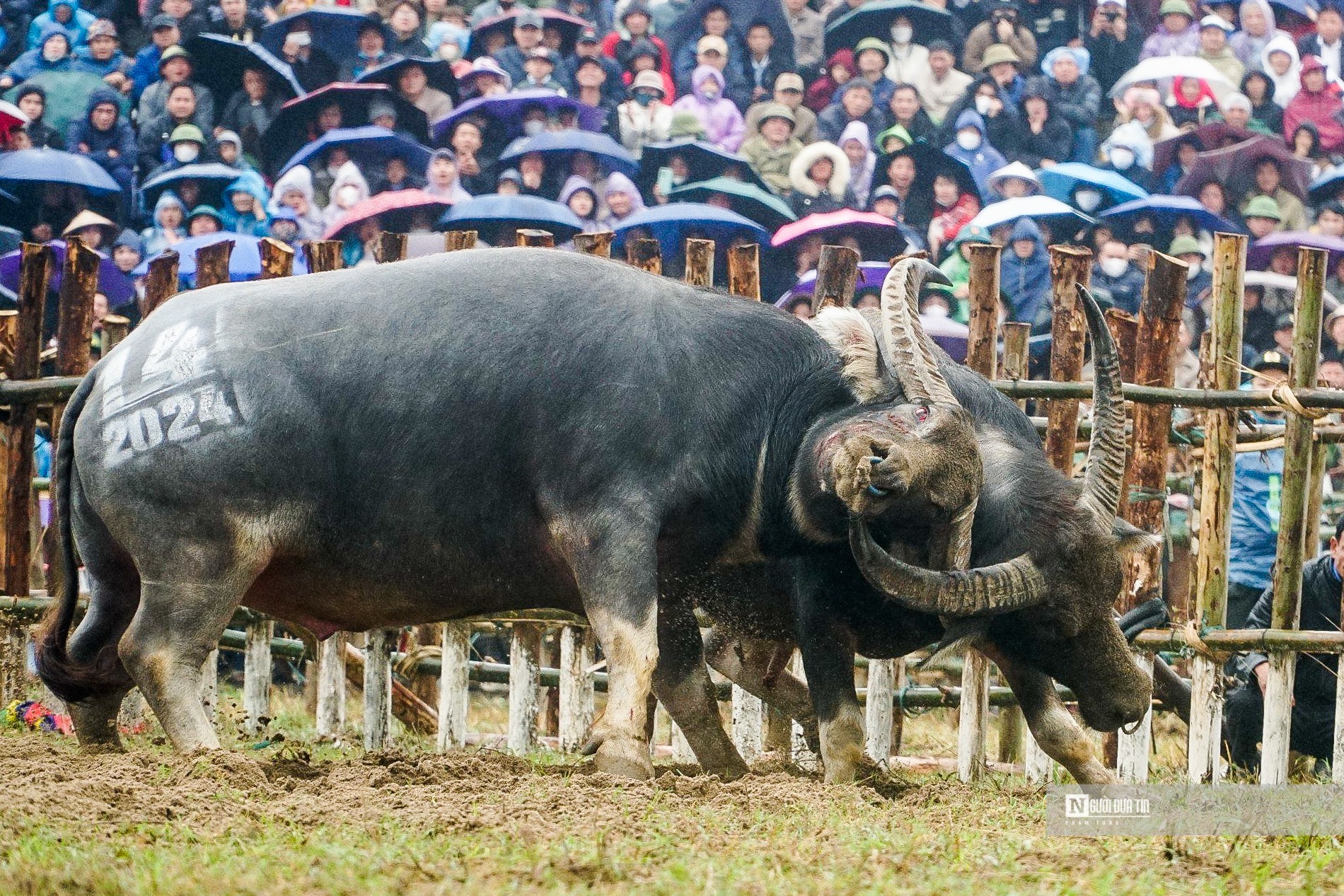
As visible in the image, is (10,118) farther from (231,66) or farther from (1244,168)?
(1244,168)

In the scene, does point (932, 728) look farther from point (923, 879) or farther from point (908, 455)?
point (923, 879)

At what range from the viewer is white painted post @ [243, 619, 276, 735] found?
22.6ft

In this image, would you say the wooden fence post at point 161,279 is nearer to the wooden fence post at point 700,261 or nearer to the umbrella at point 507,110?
the wooden fence post at point 700,261

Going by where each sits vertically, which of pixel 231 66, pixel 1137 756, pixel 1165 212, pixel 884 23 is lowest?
pixel 1137 756

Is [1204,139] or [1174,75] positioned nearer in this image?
[1204,139]

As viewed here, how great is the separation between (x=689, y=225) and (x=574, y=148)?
1.21 m

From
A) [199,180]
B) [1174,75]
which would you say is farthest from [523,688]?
[1174,75]

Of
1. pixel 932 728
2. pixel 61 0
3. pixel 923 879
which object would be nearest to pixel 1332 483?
pixel 932 728

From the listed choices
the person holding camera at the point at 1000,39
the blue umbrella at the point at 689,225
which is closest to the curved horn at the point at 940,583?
the blue umbrella at the point at 689,225

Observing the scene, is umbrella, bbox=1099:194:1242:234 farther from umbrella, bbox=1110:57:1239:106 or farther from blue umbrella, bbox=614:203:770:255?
blue umbrella, bbox=614:203:770:255

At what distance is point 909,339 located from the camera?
16.4 feet

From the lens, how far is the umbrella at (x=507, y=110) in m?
12.3

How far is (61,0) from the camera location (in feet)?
40.7

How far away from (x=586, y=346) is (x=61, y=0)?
9266 millimetres
